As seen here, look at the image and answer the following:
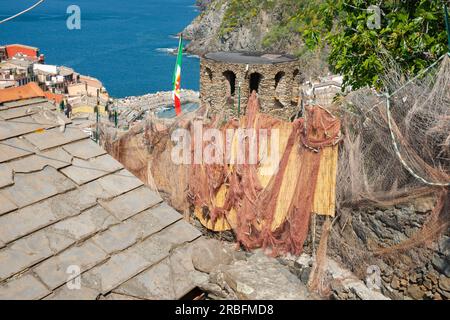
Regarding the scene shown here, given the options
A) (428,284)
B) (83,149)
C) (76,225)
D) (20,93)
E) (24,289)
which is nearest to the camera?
(24,289)

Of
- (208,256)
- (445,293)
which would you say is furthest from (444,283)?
(208,256)

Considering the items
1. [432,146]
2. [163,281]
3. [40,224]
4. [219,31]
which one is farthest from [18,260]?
[219,31]

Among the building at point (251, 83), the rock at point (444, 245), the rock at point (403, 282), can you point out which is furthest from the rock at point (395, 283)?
the building at point (251, 83)

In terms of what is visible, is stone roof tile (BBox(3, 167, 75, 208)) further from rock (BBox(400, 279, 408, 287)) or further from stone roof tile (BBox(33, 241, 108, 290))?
rock (BBox(400, 279, 408, 287))

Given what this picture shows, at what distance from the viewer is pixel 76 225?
11.6 ft

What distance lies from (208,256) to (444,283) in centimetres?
407

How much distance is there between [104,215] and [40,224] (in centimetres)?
49

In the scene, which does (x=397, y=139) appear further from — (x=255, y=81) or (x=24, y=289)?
(x=255, y=81)

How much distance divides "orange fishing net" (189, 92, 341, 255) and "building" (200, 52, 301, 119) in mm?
21822

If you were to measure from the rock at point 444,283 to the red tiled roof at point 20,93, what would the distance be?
5.55 m

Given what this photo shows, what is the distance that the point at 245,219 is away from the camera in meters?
8.66

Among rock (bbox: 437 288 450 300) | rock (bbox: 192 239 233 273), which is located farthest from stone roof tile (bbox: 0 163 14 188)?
rock (bbox: 437 288 450 300)

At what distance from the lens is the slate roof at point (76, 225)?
3.17 metres
